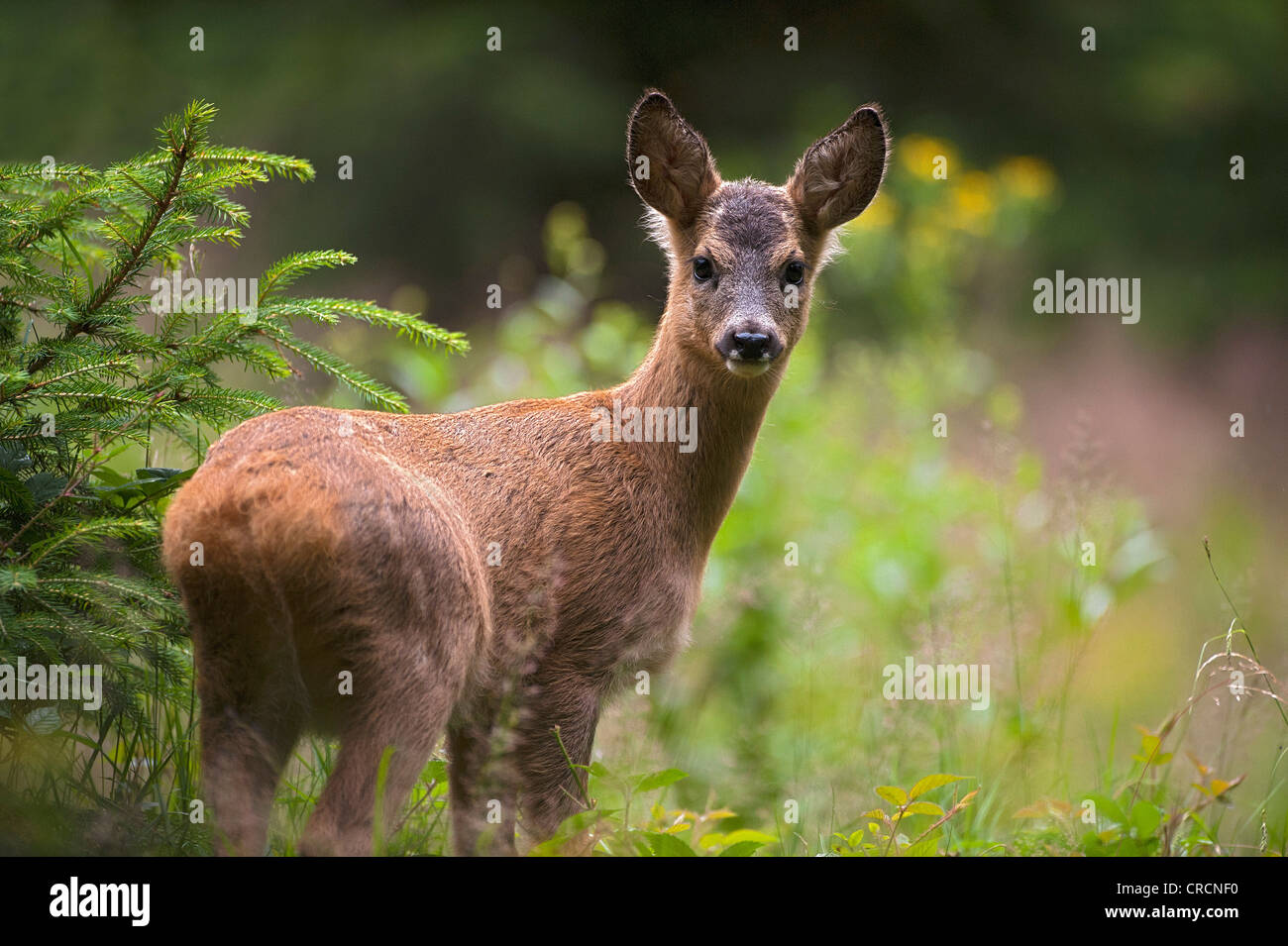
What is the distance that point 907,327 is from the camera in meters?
9.47

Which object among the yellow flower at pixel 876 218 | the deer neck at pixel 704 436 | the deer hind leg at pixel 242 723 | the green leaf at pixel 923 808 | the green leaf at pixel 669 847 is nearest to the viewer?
the deer hind leg at pixel 242 723

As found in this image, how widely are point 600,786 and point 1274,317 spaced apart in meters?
11.3

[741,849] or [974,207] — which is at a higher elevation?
[974,207]

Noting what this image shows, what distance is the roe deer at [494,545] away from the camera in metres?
3.71

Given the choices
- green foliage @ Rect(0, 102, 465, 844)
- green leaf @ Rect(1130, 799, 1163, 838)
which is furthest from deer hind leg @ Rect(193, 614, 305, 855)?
green leaf @ Rect(1130, 799, 1163, 838)

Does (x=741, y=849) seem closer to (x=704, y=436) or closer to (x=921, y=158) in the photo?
(x=704, y=436)

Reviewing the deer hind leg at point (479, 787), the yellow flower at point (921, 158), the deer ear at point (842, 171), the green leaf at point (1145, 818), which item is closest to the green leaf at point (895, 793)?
the green leaf at point (1145, 818)

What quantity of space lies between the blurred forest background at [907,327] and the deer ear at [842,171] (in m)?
0.92

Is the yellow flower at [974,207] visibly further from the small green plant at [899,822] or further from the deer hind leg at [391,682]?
the deer hind leg at [391,682]

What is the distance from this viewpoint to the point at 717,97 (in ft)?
46.8

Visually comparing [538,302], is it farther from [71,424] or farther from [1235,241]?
[1235,241]

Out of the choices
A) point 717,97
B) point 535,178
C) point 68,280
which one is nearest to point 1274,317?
point 717,97

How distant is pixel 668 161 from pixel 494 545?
6.41ft

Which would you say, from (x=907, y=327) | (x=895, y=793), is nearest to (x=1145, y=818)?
(x=895, y=793)
